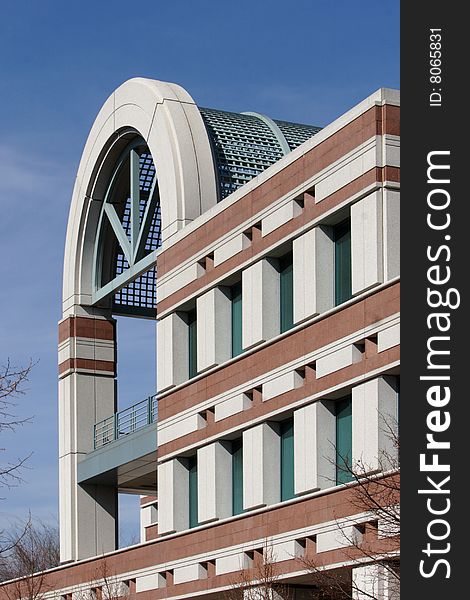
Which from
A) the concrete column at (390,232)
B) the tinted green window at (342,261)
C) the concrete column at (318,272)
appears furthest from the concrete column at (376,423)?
the concrete column at (318,272)

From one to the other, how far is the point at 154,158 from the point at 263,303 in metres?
9.29

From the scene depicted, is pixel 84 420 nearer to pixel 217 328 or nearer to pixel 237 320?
pixel 217 328

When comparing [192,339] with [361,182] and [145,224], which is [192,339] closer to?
[145,224]

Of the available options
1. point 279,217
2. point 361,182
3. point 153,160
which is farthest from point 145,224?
point 361,182

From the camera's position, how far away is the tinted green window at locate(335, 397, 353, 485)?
114 feet

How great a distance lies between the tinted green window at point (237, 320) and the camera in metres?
40.8

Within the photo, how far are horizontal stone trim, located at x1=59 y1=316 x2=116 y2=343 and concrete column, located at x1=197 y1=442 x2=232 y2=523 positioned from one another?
11.3 m

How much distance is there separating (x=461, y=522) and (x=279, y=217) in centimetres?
1916

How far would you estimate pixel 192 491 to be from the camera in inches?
1693

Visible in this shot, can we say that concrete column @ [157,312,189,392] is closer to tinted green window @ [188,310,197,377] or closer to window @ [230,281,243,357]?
tinted green window @ [188,310,197,377]

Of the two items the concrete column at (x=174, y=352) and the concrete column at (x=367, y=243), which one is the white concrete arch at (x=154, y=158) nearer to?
the concrete column at (x=174, y=352)

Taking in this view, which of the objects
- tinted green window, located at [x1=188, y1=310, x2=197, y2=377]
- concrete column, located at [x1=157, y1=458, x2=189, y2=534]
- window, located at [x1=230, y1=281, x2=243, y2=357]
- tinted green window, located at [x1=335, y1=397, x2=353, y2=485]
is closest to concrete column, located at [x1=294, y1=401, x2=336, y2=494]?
tinted green window, located at [x1=335, y1=397, x2=353, y2=485]

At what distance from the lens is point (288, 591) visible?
119 feet

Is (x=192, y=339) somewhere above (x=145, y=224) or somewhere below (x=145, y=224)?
below
